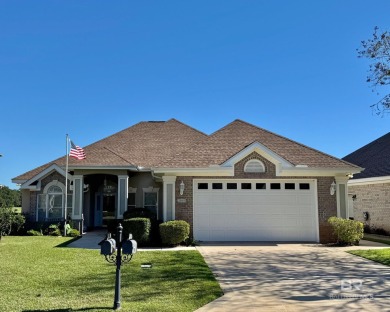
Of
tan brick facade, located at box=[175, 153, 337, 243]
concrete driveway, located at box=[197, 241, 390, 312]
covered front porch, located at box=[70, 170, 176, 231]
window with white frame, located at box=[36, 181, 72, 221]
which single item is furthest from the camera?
window with white frame, located at box=[36, 181, 72, 221]

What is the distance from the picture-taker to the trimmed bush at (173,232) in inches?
578

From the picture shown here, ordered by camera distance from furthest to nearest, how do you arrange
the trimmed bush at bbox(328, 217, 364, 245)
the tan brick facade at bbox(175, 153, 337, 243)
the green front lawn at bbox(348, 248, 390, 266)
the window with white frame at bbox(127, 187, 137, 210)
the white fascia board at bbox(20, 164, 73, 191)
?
the window with white frame at bbox(127, 187, 137, 210) < the white fascia board at bbox(20, 164, 73, 191) < the tan brick facade at bbox(175, 153, 337, 243) < the trimmed bush at bbox(328, 217, 364, 245) < the green front lawn at bbox(348, 248, 390, 266)

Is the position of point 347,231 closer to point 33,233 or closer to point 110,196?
point 110,196

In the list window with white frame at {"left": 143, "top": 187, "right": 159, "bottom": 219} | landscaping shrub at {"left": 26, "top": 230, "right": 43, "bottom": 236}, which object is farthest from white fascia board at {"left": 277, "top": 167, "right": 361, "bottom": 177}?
landscaping shrub at {"left": 26, "top": 230, "right": 43, "bottom": 236}

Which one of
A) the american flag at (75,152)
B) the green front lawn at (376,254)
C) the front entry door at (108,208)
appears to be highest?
the american flag at (75,152)

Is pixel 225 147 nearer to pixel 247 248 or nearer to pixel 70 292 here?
pixel 247 248

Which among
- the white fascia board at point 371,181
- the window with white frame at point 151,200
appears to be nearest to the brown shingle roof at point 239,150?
the white fascia board at point 371,181

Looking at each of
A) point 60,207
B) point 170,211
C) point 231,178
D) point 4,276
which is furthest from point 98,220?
point 4,276

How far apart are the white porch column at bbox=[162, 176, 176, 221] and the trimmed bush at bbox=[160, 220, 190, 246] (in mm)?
872

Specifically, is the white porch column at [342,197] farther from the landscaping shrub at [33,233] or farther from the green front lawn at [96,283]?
the landscaping shrub at [33,233]

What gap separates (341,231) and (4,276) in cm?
1200

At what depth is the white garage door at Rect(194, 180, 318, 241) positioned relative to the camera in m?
16.0

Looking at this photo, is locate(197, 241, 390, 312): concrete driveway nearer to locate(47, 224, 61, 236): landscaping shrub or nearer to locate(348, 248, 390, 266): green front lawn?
locate(348, 248, 390, 266): green front lawn

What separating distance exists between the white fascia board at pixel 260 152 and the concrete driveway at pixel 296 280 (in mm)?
3686
